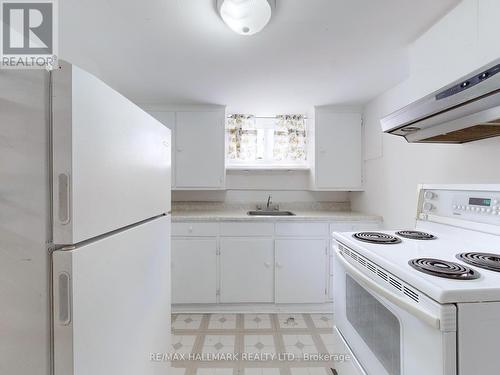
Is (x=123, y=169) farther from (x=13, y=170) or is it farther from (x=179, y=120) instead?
(x=179, y=120)

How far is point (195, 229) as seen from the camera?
7.62ft

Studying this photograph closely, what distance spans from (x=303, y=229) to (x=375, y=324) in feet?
4.72

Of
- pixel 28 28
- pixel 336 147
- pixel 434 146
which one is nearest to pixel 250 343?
pixel 434 146

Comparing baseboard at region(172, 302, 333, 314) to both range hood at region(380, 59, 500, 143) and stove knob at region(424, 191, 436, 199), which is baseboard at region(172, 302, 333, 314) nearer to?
stove knob at region(424, 191, 436, 199)

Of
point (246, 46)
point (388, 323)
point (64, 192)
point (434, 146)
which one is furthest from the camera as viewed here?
point (434, 146)

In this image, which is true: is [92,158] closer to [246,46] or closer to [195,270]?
[246,46]

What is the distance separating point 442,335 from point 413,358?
146mm

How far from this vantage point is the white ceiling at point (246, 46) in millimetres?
1205

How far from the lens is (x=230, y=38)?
1419 millimetres

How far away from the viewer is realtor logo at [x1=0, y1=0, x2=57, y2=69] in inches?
40.1

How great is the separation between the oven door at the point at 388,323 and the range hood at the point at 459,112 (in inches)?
26.9

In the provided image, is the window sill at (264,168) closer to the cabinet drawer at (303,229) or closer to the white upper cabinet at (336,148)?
the white upper cabinet at (336,148)

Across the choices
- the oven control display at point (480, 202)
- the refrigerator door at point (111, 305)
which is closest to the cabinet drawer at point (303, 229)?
the oven control display at point (480, 202)

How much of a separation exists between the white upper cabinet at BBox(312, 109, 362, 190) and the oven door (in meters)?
1.53
